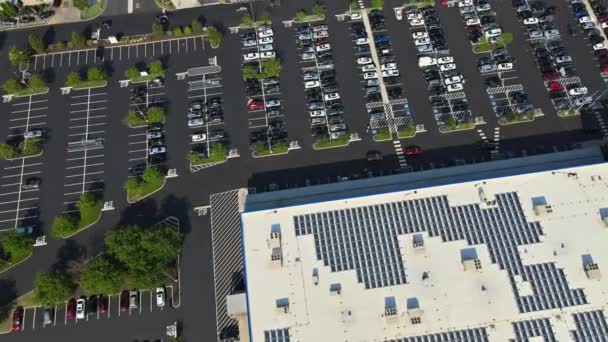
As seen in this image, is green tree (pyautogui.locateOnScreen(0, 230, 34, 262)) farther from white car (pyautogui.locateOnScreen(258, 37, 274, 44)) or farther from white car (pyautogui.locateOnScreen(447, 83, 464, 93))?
white car (pyautogui.locateOnScreen(447, 83, 464, 93))

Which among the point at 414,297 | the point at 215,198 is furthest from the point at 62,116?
the point at 414,297

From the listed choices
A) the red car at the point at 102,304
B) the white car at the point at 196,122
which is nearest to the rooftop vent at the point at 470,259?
the white car at the point at 196,122

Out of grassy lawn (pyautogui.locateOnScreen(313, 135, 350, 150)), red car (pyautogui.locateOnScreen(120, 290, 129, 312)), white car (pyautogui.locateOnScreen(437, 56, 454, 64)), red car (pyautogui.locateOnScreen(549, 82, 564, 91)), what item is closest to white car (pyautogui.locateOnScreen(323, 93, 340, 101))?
grassy lawn (pyautogui.locateOnScreen(313, 135, 350, 150))

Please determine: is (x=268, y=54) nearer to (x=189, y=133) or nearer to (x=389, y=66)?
(x=189, y=133)

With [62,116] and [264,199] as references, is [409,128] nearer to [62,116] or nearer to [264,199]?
[264,199]

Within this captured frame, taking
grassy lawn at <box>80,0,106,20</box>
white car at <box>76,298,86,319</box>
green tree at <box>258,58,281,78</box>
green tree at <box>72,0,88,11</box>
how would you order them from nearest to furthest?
1. white car at <box>76,298,86,319</box>
2. green tree at <box>258,58,281,78</box>
3. green tree at <box>72,0,88,11</box>
4. grassy lawn at <box>80,0,106,20</box>

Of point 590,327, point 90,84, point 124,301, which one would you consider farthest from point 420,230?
point 90,84

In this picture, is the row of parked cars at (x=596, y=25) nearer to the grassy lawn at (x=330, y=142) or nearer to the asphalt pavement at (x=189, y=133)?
the asphalt pavement at (x=189, y=133)

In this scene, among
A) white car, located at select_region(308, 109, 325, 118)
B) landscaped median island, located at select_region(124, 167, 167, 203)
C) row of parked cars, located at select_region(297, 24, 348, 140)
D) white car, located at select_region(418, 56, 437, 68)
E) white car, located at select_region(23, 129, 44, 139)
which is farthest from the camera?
white car, located at select_region(418, 56, 437, 68)
